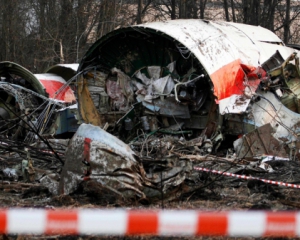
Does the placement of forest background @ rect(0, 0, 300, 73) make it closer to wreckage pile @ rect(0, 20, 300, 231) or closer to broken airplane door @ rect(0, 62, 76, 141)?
broken airplane door @ rect(0, 62, 76, 141)

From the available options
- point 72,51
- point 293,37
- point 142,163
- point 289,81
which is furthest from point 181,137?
point 293,37

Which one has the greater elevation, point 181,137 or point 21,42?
point 21,42

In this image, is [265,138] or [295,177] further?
[265,138]

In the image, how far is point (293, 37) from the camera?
33.1m

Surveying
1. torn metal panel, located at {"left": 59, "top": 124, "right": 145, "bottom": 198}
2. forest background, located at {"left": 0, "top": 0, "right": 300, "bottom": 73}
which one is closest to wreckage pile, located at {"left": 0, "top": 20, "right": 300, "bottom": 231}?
torn metal panel, located at {"left": 59, "top": 124, "right": 145, "bottom": 198}

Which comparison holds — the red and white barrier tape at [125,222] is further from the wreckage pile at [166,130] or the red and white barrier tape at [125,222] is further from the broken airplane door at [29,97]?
the broken airplane door at [29,97]

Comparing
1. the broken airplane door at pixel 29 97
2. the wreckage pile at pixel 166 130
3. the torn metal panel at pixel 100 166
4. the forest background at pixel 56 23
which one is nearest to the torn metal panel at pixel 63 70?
the broken airplane door at pixel 29 97

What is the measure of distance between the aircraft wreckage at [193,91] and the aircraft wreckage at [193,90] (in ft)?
0.07

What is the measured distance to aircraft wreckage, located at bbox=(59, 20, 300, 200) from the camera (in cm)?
1000

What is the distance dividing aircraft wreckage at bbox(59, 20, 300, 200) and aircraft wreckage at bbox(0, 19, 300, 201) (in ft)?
0.07

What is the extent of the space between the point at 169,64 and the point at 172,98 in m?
0.81

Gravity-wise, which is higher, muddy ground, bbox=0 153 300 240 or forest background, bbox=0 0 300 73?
forest background, bbox=0 0 300 73

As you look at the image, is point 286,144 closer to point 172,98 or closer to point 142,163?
point 172,98

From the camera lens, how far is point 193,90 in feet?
34.8
